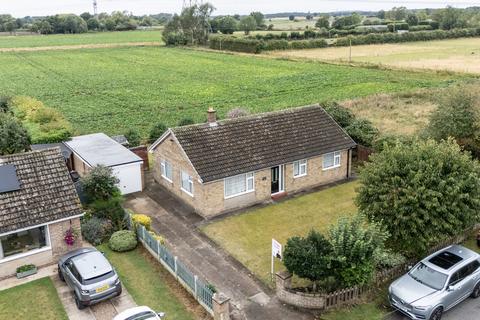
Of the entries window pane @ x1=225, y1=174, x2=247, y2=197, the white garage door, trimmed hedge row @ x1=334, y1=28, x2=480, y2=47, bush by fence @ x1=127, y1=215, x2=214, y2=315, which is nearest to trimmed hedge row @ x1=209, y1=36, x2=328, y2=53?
trimmed hedge row @ x1=334, y1=28, x2=480, y2=47

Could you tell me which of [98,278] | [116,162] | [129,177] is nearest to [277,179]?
[129,177]

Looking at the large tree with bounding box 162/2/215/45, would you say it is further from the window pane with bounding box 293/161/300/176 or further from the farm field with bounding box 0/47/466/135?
the window pane with bounding box 293/161/300/176

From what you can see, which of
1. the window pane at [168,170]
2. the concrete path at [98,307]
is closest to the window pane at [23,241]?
the concrete path at [98,307]

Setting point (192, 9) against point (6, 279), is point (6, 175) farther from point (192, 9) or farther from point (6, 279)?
point (192, 9)

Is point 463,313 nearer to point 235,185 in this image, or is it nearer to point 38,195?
point 235,185

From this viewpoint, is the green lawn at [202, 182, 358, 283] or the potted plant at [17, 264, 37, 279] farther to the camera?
the green lawn at [202, 182, 358, 283]

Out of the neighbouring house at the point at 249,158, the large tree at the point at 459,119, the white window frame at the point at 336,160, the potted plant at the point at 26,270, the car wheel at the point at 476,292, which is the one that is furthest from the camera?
the white window frame at the point at 336,160

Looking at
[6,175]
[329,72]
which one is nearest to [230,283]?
[6,175]

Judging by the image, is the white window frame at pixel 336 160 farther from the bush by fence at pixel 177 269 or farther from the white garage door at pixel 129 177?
the bush by fence at pixel 177 269
